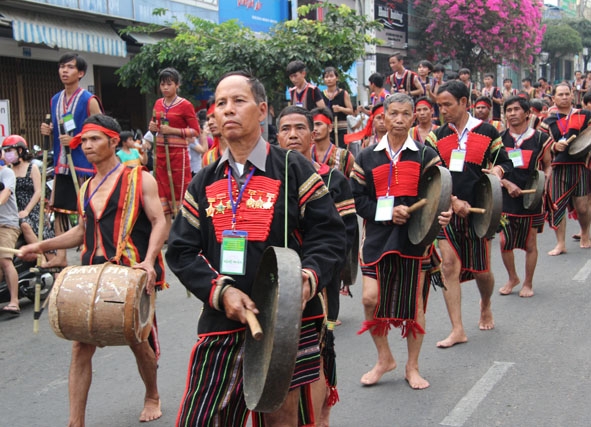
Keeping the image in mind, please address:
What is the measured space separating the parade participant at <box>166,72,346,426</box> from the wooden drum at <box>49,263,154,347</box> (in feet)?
2.82

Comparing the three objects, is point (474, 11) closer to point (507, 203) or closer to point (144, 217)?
point (507, 203)

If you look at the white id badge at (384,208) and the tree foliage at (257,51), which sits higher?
the tree foliage at (257,51)

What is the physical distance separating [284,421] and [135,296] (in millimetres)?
1245

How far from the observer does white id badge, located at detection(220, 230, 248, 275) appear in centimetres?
316

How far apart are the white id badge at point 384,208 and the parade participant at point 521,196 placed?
290 cm

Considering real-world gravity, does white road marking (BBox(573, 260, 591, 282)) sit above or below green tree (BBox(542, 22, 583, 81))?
below

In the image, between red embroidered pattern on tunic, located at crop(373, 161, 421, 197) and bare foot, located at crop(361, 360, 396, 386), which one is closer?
red embroidered pattern on tunic, located at crop(373, 161, 421, 197)

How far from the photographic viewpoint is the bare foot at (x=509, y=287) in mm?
→ 8055

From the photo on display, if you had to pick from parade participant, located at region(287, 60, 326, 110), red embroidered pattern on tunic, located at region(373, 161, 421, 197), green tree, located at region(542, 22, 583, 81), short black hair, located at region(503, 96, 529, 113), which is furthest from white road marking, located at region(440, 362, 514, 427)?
green tree, located at region(542, 22, 583, 81)

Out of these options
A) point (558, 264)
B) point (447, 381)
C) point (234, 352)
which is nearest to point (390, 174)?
point (447, 381)

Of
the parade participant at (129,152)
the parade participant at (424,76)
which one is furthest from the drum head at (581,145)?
the parade participant at (129,152)

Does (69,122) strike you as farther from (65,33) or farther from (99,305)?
(65,33)

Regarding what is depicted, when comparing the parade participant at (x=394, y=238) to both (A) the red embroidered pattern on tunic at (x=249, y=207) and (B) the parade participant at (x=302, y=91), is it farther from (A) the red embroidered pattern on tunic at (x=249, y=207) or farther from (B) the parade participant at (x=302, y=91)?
(B) the parade participant at (x=302, y=91)

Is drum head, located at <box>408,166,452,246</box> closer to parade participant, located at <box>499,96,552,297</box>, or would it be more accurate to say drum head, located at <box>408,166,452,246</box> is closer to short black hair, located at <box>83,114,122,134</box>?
short black hair, located at <box>83,114,122,134</box>
